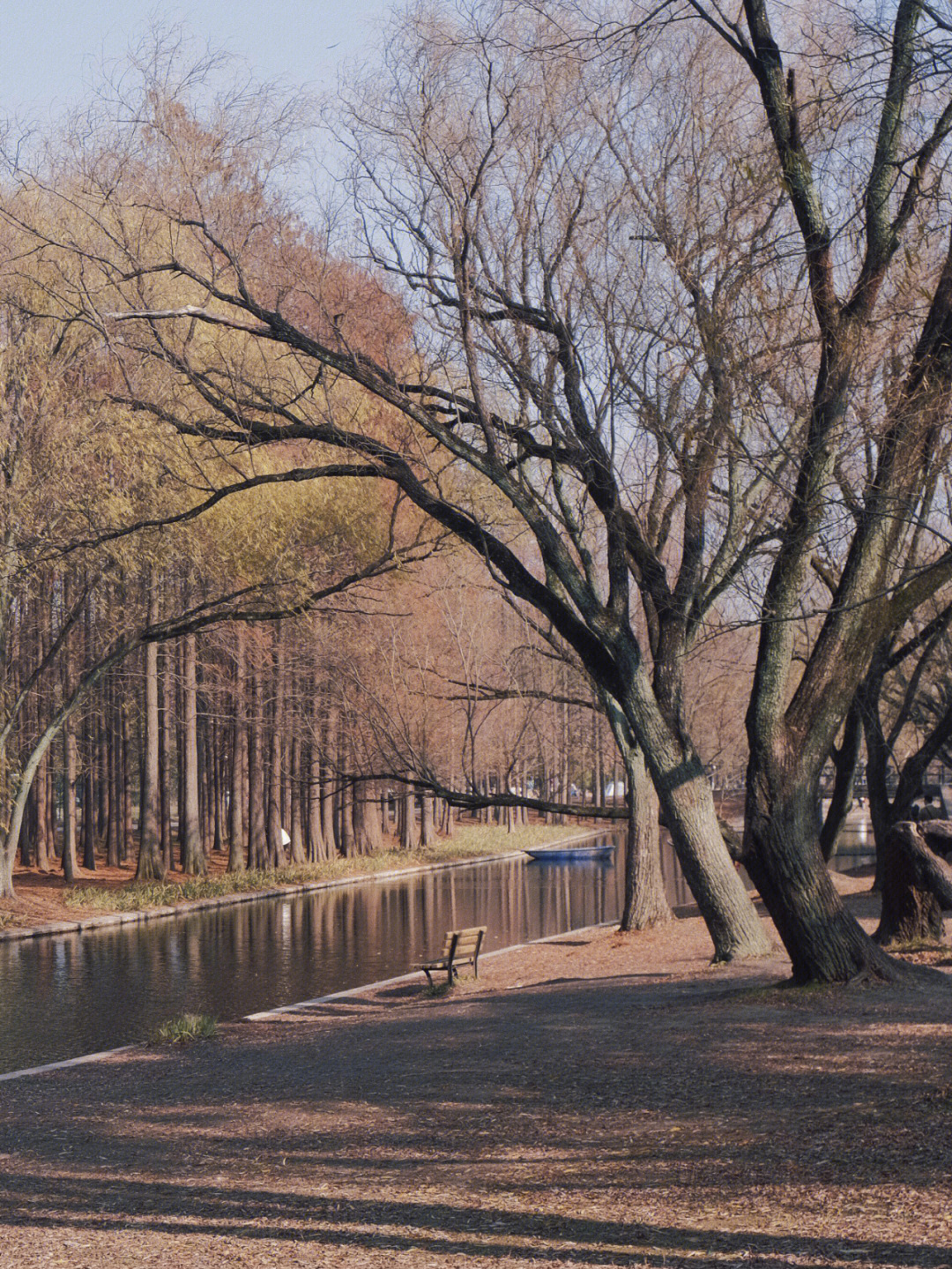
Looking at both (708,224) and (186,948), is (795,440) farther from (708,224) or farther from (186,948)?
(186,948)

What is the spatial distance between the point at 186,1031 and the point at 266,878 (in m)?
21.4

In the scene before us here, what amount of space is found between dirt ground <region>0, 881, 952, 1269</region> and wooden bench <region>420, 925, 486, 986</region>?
152 inches

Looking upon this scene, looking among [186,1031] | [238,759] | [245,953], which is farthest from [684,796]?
[238,759]

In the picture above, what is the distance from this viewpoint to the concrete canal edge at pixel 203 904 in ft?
76.3

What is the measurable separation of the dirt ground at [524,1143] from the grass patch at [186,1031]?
421 mm

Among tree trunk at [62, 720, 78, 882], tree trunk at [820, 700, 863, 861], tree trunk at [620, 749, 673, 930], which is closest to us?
tree trunk at [820, 700, 863, 861]

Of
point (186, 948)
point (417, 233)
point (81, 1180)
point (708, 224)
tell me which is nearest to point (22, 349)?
point (186, 948)

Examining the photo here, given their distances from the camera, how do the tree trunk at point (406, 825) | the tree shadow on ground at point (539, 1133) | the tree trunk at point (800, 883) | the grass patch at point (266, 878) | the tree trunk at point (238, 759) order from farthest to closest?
1. the tree trunk at point (406, 825)
2. the tree trunk at point (238, 759)
3. the grass patch at point (266, 878)
4. the tree trunk at point (800, 883)
5. the tree shadow on ground at point (539, 1133)

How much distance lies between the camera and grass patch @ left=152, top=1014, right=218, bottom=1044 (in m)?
11.5

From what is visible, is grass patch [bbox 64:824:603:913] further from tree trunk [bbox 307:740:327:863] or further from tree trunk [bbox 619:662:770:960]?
tree trunk [bbox 619:662:770:960]

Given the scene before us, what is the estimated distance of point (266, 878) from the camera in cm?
3262

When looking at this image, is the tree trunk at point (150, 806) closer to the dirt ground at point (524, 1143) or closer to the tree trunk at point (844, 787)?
the tree trunk at point (844, 787)

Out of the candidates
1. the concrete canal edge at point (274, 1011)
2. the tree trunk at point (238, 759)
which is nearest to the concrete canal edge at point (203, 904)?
the tree trunk at point (238, 759)

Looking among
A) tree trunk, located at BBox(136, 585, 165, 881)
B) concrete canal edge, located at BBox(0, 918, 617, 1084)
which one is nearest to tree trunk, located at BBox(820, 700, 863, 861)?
concrete canal edge, located at BBox(0, 918, 617, 1084)
